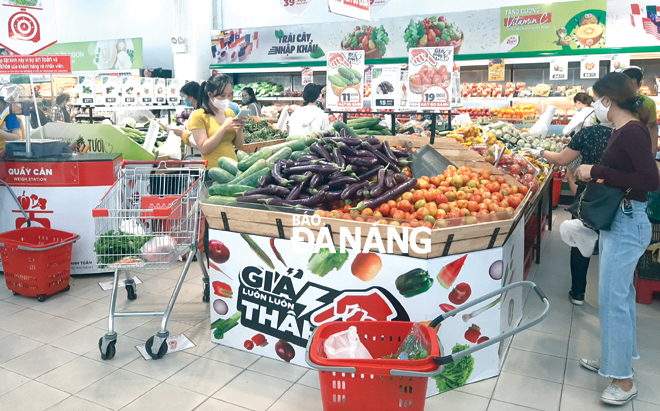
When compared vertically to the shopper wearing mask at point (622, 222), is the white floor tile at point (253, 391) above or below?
below

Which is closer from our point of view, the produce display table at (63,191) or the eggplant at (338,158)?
the eggplant at (338,158)

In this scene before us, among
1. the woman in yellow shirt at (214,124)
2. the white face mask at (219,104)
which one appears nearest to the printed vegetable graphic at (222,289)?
the woman in yellow shirt at (214,124)

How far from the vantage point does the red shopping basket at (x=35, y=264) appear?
4266 millimetres

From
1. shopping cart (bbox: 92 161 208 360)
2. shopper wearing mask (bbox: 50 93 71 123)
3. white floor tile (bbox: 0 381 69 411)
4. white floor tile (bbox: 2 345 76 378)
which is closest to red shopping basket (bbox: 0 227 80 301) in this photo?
white floor tile (bbox: 2 345 76 378)

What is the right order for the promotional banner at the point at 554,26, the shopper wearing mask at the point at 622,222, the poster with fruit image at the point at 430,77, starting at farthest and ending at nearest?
1. the promotional banner at the point at 554,26
2. the poster with fruit image at the point at 430,77
3. the shopper wearing mask at the point at 622,222

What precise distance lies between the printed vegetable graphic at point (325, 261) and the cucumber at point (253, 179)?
82cm

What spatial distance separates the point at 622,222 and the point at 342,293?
1527 millimetres

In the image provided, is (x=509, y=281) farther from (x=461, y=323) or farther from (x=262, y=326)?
(x=262, y=326)

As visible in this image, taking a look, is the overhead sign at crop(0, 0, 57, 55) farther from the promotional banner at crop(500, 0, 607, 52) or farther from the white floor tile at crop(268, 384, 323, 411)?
the promotional banner at crop(500, 0, 607, 52)

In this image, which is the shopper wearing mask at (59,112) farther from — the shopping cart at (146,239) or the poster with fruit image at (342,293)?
the poster with fruit image at (342,293)

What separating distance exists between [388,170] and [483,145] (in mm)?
1752

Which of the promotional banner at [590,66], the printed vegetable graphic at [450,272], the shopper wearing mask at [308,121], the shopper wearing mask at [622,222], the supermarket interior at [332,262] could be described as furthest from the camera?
Result: the promotional banner at [590,66]

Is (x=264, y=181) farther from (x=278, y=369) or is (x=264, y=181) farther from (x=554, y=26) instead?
(x=554, y=26)

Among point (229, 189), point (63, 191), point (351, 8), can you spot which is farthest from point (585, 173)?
point (63, 191)
